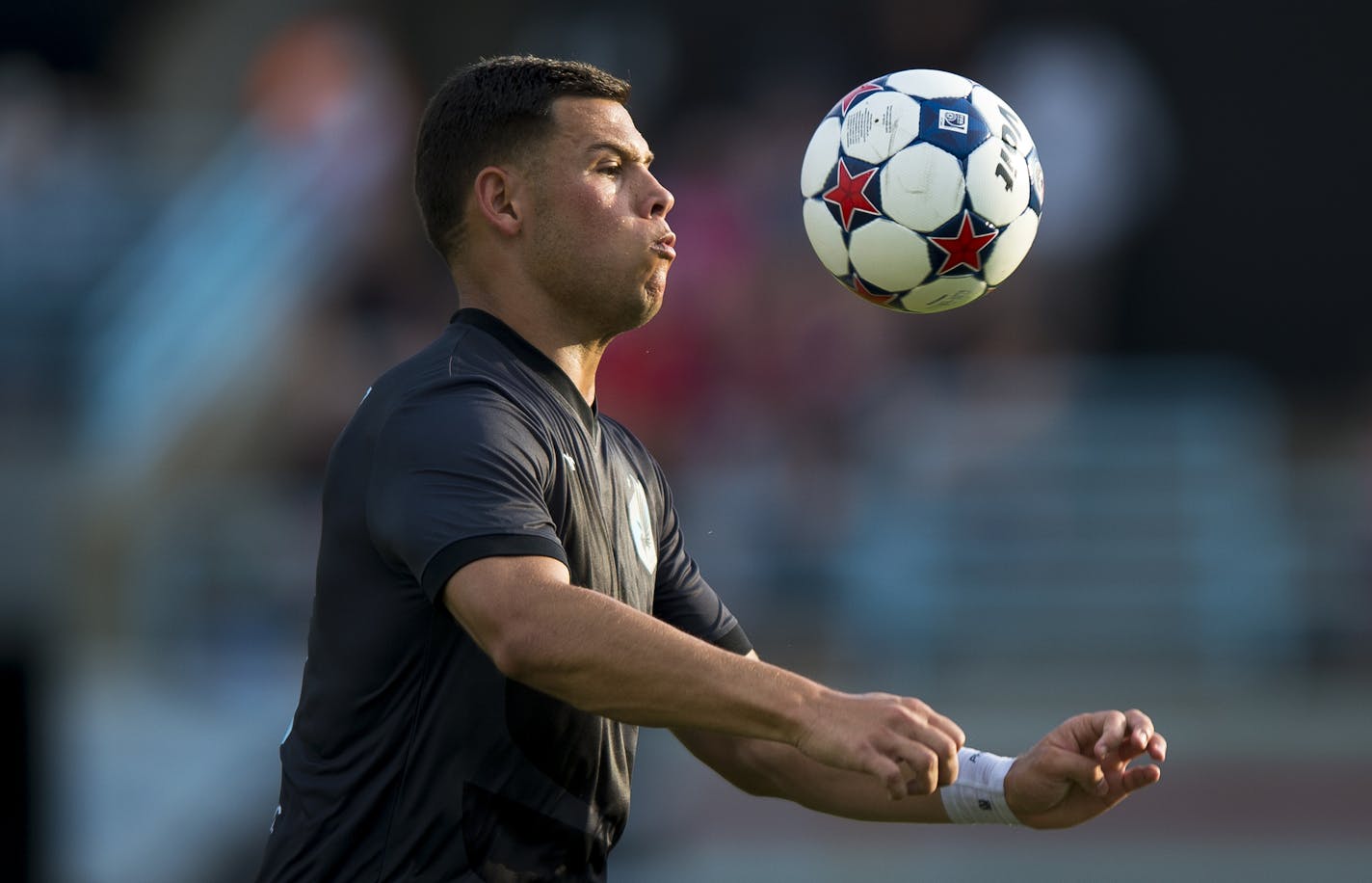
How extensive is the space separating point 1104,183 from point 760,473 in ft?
9.91

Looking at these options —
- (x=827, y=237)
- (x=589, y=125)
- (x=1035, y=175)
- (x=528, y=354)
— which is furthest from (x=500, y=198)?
(x=1035, y=175)

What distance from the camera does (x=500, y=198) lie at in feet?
16.9

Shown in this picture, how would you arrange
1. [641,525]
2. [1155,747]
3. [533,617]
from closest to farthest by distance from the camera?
[533,617], [1155,747], [641,525]

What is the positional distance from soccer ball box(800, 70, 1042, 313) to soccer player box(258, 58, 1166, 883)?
69cm

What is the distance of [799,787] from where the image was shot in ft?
18.0

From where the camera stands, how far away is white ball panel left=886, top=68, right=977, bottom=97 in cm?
564

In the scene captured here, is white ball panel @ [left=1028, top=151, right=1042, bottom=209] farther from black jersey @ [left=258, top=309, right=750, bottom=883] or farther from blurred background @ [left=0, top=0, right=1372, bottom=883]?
blurred background @ [left=0, top=0, right=1372, bottom=883]

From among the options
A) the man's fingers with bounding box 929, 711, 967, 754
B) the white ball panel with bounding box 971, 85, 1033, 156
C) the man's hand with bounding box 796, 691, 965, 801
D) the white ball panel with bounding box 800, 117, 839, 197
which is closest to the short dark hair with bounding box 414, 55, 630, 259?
the white ball panel with bounding box 800, 117, 839, 197

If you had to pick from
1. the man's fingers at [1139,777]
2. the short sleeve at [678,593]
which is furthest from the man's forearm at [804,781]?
the man's fingers at [1139,777]

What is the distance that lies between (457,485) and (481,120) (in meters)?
1.22

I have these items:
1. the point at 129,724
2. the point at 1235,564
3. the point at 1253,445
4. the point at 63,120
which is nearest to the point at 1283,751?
the point at 1235,564

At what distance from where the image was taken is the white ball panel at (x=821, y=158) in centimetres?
570

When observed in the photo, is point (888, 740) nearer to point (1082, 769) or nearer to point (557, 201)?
point (1082, 769)

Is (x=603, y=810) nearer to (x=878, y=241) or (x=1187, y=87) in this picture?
(x=878, y=241)
